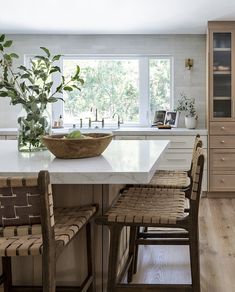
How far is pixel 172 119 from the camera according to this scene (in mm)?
6027

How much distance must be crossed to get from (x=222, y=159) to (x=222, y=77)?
1.04m

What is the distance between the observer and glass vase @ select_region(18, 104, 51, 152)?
9.11ft

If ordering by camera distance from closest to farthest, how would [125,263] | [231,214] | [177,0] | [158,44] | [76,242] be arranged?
[76,242] < [125,263] < [177,0] < [231,214] < [158,44]

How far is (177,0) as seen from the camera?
4.32 metres

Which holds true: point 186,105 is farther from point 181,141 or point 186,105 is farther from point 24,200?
point 24,200

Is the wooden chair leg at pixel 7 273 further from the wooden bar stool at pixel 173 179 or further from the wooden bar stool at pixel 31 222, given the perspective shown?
the wooden bar stool at pixel 173 179

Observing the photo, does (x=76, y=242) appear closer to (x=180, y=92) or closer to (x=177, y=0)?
(x=177, y=0)

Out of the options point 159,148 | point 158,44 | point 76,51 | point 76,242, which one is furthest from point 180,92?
point 76,242

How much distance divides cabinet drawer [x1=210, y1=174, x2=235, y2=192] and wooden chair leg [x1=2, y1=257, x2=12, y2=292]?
3.70 meters

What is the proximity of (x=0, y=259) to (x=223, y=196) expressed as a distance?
3781 millimetres

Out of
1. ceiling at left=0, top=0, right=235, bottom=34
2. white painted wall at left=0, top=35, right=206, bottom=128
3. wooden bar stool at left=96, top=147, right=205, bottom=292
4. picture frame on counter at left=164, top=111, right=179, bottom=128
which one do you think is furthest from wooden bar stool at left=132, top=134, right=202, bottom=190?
white painted wall at left=0, top=35, right=206, bottom=128

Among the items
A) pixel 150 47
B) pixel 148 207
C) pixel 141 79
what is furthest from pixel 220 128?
pixel 148 207

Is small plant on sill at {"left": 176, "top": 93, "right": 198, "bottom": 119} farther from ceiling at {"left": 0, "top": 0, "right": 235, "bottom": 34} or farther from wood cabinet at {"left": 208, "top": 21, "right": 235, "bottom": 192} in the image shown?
ceiling at {"left": 0, "top": 0, "right": 235, "bottom": 34}

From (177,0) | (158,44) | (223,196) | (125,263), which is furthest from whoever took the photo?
(158,44)
